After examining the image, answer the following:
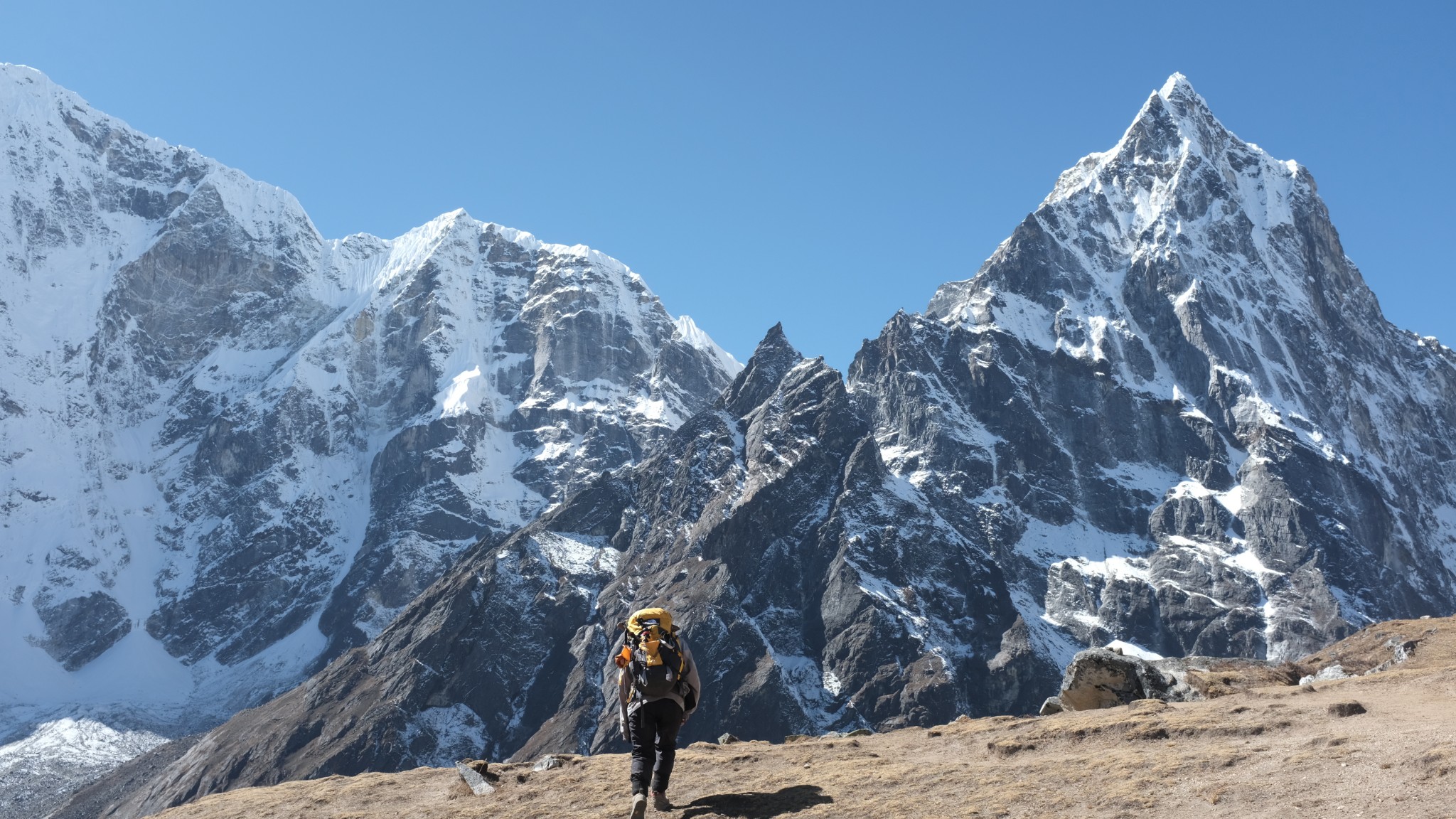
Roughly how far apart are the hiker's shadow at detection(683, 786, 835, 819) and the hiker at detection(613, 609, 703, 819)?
0.76 metres

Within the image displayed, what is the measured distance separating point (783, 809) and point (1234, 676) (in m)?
19.2

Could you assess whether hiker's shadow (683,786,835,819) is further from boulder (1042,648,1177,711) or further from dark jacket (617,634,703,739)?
boulder (1042,648,1177,711)

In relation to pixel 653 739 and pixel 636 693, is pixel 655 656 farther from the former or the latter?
pixel 653 739

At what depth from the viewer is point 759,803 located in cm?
2394

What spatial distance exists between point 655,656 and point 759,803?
360 cm

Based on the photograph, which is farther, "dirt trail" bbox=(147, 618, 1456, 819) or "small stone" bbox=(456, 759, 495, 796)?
"small stone" bbox=(456, 759, 495, 796)

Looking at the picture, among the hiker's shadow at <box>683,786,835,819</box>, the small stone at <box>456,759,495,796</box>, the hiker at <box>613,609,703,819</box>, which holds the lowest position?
the hiker's shadow at <box>683,786,835,819</box>

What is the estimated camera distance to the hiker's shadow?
2306 centimetres

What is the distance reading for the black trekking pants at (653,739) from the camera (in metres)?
23.2

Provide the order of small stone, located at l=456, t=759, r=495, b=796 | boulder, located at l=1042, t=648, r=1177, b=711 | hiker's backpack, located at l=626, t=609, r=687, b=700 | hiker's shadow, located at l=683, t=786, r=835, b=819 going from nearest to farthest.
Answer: hiker's shadow, located at l=683, t=786, r=835, b=819
hiker's backpack, located at l=626, t=609, r=687, b=700
small stone, located at l=456, t=759, r=495, b=796
boulder, located at l=1042, t=648, r=1177, b=711

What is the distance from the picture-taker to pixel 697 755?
30984mm

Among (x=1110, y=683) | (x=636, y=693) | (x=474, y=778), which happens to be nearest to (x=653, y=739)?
(x=636, y=693)

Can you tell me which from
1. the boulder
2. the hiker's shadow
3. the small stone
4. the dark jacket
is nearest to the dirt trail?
the hiker's shadow

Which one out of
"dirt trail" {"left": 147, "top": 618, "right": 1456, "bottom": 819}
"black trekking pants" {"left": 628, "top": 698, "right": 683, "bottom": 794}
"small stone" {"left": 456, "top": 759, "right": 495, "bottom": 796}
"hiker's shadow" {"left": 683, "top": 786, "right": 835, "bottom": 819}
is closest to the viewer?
"dirt trail" {"left": 147, "top": 618, "right": 1456, "bottom": 819}
